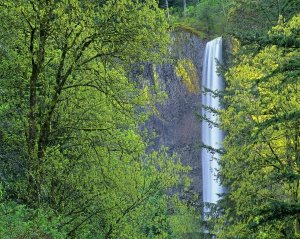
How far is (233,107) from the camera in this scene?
1391 cm

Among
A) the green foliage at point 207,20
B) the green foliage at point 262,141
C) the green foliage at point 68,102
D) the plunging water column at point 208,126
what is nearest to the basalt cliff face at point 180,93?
the plunging water column at point 208,126

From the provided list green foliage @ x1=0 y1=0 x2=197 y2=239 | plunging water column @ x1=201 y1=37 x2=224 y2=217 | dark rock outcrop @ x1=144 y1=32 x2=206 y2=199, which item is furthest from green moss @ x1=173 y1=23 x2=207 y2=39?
green foliage @ x1=0 y1=0 x2=197 y2=239

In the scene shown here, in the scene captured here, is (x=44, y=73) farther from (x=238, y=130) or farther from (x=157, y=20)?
(x=238, y=130)

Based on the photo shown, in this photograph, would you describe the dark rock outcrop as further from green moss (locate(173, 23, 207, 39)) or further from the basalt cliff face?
green moss (locate(173, 23, 207, 39))

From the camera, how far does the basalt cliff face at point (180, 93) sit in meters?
32.8

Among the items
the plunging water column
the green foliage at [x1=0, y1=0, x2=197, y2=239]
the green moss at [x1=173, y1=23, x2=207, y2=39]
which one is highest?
the green moss at [x1=173, y1=23, x2=207, y2=39]

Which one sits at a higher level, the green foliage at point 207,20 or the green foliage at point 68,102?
the green foliage at point 207,20

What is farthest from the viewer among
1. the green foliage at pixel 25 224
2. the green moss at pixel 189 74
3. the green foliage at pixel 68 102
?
the green moss at pixel 189 74

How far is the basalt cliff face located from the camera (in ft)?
108

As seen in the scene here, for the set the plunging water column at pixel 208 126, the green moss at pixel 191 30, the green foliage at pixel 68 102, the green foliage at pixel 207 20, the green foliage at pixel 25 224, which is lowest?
the green foliage at pixel 25 224

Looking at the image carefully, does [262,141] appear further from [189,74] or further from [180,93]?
[180,93]

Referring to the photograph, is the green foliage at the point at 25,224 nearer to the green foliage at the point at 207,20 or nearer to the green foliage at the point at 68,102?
the green foliage at the point at 68,102

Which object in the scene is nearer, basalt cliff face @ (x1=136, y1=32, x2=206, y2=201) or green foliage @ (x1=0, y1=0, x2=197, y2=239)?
green foliage @ (x1=0, y1=0, x2=197, y2=239)

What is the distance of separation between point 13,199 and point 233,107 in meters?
6.97
